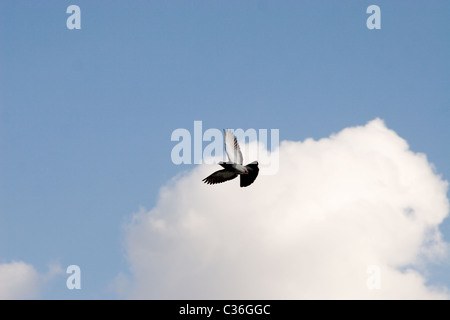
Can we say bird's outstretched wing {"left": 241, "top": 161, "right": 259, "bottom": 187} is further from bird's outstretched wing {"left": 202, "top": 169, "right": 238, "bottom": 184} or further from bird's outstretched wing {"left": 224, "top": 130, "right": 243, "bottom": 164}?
bird's outstretched wing {"left": 224, "top": 130, "right": 243, "bottom": 164}

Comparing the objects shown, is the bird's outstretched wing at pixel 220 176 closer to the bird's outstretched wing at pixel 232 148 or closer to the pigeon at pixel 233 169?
the pigeon at pixel 233 169

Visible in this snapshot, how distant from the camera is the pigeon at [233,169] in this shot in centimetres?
4150

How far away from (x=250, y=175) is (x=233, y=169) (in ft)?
5.58

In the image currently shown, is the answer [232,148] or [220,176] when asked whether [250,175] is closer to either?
[220,176]

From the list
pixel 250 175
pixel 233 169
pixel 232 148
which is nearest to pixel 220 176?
pixel 233 169

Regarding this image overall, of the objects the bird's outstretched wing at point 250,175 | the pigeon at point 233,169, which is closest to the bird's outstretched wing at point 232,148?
the pigeon at point 233,169

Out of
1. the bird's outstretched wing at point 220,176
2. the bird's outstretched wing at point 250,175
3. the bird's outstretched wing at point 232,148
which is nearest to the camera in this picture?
the bird's outstretched wing at point 232,148

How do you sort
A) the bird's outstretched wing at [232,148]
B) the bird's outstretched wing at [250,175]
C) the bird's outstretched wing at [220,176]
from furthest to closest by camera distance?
the bird's outstretched wing at [250,175]
the bird's outstretched wing at [220,176]
the bird's outstretched wing at [232,148]

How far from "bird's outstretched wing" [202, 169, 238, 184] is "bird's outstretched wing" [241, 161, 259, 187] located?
2.29ft

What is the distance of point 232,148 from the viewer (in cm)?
4191
